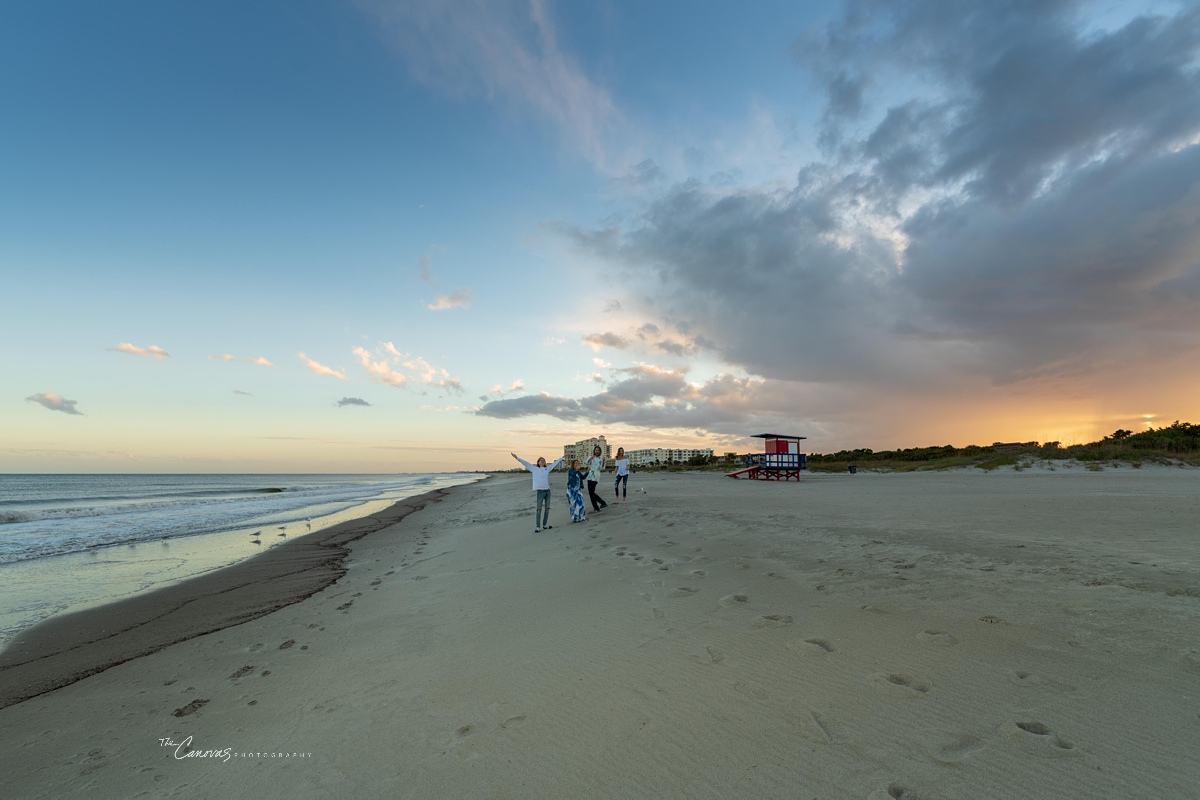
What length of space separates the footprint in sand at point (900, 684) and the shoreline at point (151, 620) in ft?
25.4

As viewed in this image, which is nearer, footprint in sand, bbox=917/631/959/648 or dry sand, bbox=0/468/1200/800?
dry sand, bbox=0/468/1200/800

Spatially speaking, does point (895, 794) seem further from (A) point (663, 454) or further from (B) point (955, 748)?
(A) point (663, 454)

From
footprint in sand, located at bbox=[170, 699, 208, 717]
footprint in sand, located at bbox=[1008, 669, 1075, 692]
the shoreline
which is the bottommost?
the shoreline

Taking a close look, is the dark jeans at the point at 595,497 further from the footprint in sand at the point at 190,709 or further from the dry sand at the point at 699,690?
the footprint in sand at the point at 190,709

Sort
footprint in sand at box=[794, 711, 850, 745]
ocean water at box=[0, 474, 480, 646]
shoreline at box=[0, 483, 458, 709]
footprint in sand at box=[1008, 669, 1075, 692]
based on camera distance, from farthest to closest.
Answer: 1. ocean water at box=[0, 474, 480, 646]
2. shoreline at box=[0, 483, 458, 709]
3. footprint in sand at box=[1008, 669, 1075, 692]
4. footprint in sand at box=[794, 711, 850, 745]

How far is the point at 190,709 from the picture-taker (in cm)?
451

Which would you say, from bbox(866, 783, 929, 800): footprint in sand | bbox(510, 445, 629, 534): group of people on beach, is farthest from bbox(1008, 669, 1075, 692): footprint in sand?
bbox(510, 445, 629, 534): group of people on beach

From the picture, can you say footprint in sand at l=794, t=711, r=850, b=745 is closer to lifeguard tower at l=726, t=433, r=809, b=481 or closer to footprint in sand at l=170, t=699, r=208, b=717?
footprint in sand at l=170, t=699, r=208, b=717

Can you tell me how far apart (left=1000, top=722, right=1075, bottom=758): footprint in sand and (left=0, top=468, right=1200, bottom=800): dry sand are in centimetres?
1

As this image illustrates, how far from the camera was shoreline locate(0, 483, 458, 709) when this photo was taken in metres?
5.73

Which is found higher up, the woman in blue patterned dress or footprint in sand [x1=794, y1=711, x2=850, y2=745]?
the woman in blue patterned dress

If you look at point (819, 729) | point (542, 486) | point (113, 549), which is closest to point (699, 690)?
point (819, 729)

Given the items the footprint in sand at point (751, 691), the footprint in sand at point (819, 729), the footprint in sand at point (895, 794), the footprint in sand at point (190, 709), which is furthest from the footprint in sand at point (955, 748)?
the footprint in sand at point (190, 709)

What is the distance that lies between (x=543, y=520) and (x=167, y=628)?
8.12 m
